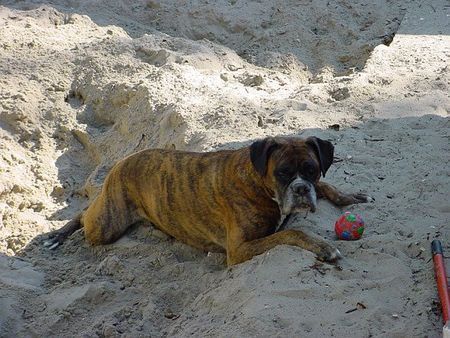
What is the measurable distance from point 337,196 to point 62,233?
248cm

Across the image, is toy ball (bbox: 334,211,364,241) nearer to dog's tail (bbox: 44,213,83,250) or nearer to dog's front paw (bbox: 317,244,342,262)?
dog's front paw (bbox: 317,244,342,262)

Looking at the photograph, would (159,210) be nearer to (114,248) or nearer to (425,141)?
(114,248)

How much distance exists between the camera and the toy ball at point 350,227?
4.73 m

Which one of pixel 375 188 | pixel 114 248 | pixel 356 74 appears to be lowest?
pixel 114 248

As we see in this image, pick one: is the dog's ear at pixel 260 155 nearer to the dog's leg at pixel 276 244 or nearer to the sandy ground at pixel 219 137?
the dog's leg at pixel 276 244

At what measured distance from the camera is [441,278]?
391 cm

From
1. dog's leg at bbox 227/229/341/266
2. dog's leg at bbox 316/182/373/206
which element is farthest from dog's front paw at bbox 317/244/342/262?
dog's leg at bbox 316/182/373/206

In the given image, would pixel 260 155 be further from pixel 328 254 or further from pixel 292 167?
pixel 328 254

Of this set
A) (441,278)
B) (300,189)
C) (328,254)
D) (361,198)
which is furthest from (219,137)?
(441,278)

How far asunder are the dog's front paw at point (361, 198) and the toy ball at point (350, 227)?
538 mm

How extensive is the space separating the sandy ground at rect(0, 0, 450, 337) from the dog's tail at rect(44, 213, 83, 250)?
0.19 ft

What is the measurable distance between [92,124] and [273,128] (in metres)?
2.25

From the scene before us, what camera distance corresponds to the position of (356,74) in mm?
7500

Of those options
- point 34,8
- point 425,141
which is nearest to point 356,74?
point 425,141
